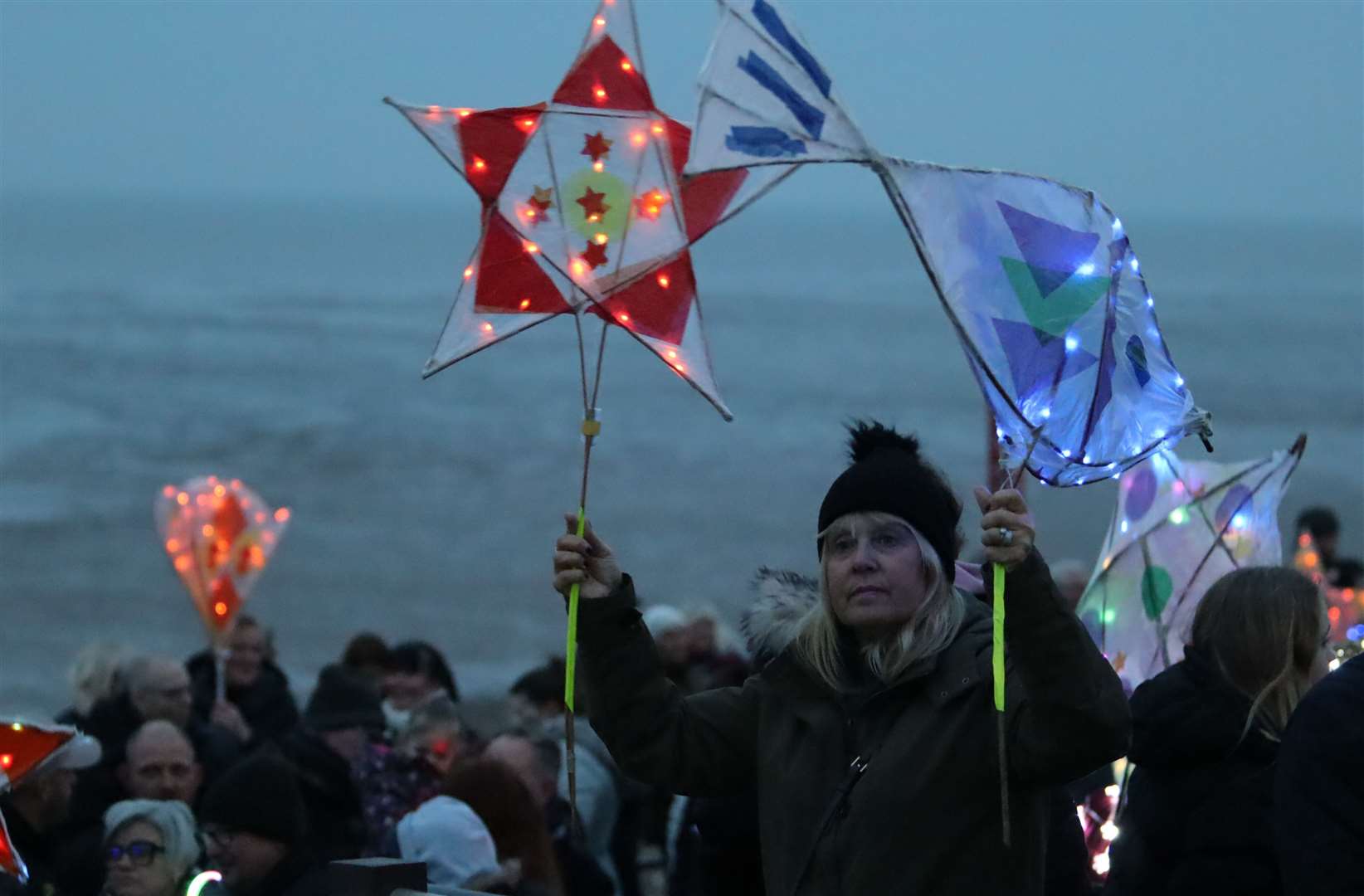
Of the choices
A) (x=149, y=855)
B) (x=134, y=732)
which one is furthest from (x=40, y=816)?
(x=134, y=732)

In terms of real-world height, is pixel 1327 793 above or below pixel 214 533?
below

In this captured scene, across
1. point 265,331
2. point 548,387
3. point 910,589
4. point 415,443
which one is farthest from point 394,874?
point 265,331

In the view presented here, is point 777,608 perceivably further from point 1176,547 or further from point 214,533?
point 214,533

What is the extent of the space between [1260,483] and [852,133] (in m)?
2.70

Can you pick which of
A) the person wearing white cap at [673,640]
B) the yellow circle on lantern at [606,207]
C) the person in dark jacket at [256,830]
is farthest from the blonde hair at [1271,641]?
the person wearing white cap at [673,640]

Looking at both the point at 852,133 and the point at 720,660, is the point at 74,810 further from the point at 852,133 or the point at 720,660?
the point at 852,133

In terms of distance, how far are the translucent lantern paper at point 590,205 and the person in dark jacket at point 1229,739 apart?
1182 mm

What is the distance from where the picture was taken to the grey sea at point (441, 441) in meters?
22.7

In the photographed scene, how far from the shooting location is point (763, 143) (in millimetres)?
3734

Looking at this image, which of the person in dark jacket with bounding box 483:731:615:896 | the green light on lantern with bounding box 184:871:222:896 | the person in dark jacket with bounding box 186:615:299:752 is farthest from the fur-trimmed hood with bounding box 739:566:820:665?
the person in dark jacket with bounding box 186:615:299:752

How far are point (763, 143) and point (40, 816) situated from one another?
3104mm

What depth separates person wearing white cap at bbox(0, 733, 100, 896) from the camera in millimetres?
5648

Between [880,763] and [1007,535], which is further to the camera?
[880,763]

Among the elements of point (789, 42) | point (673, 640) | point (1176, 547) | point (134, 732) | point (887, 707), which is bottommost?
point (134, 732)
